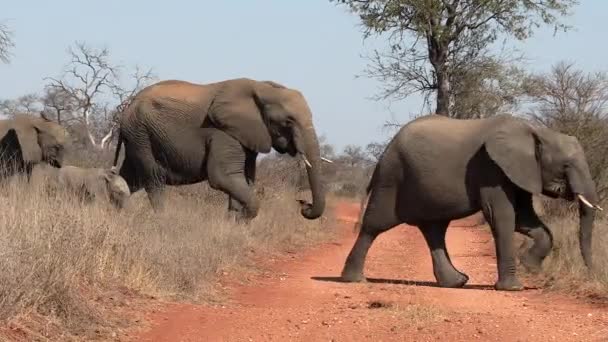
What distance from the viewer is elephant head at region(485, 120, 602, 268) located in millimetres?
10711

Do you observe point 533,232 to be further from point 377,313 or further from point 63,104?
point 63,104

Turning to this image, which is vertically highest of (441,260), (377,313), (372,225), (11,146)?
(11,146)

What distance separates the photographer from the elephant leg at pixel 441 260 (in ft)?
35.8

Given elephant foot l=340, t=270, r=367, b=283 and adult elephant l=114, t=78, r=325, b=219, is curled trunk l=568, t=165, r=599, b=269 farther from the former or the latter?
adult elephant l=114, t=78, r=325, b=219

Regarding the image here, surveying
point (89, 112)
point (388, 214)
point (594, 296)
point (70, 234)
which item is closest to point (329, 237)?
point (388, 214)

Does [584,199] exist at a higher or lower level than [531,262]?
higher

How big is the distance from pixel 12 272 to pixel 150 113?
28.6 feet

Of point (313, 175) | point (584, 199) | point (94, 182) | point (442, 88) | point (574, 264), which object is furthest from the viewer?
point (442, 88)

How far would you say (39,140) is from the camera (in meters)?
17.6

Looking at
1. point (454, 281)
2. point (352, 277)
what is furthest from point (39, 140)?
point (454, 281)

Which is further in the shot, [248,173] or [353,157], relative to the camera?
[353,157]

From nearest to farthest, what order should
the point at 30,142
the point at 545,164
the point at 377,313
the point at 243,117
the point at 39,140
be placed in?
the point at 377,313
the point at 545,164
the point at 243,117
the point at 30,142
the point at 39,140

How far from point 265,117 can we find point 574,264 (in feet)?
17.4

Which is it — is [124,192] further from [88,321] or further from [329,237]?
[88,321]
